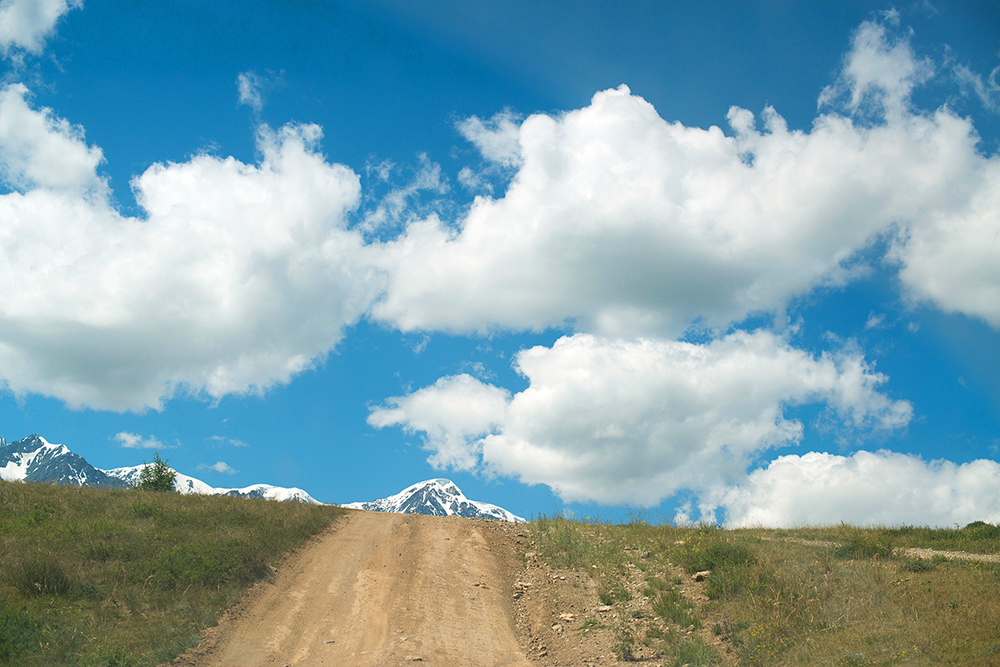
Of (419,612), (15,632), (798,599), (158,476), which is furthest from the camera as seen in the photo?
(158,476)

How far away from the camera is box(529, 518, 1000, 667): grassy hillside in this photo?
1034cm

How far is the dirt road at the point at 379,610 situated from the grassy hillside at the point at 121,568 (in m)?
0.92

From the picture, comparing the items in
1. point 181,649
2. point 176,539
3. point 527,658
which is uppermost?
point 176,539

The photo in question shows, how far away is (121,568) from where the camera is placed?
15.2 metres

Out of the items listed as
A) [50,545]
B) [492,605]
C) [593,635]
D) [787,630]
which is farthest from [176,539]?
[787,630]

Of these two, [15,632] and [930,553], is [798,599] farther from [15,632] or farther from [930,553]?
[15,632]

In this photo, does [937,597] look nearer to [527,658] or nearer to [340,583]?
[527,658]

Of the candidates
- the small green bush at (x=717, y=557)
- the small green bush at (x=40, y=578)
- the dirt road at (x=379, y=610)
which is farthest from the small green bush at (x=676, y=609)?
the small green bush at (x=40, y=578)

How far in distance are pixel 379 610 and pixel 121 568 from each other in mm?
6939

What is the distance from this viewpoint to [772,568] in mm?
14312

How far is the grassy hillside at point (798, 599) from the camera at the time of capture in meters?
10.3

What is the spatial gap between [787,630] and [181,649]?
41.5 ft

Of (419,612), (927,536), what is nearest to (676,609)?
(419,612)

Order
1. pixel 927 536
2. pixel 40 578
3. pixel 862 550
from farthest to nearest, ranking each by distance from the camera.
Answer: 1. pixel 927 536
2. pixel 862 550
3. pixel 40 578
